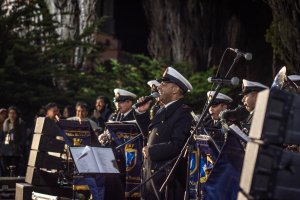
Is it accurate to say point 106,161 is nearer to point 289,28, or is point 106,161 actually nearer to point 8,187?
point 8,187

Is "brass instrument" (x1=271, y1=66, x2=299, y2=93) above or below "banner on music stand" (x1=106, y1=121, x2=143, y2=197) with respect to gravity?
above

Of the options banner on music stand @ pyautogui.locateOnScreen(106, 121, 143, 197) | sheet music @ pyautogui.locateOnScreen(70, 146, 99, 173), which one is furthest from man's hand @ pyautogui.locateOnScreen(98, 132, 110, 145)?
sheet music @ pyautogui.locateOnScreen(70, 146, 99, 173)

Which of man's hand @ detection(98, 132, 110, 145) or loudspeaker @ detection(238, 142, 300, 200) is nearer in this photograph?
loudspeaker @ detection(238, 142, 300, 200)

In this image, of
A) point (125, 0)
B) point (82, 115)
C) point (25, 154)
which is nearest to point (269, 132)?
point (82, 115)

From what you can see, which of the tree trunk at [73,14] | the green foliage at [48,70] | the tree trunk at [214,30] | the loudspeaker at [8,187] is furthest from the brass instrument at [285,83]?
the tree trunk at [73,14]

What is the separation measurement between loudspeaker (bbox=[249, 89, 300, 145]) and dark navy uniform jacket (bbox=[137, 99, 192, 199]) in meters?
3.53

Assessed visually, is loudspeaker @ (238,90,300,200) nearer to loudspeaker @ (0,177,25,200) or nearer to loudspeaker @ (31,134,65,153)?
loudspeaker @ (31,134,65,153)

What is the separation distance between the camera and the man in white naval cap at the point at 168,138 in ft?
32.3

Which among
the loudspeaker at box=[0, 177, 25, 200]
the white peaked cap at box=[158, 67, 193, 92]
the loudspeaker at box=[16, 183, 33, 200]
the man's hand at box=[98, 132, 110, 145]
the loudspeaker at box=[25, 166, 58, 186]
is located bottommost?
the loudspeaker at box=[0, 177, 25, 200]

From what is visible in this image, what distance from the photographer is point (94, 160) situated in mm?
11094

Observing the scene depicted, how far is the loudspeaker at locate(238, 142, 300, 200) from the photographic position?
622cm

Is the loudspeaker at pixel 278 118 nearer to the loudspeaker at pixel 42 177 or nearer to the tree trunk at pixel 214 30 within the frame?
the loudspeaker at pixel 42 177

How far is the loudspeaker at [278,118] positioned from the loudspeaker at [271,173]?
0.27 feet

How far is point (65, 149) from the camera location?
1323cm
